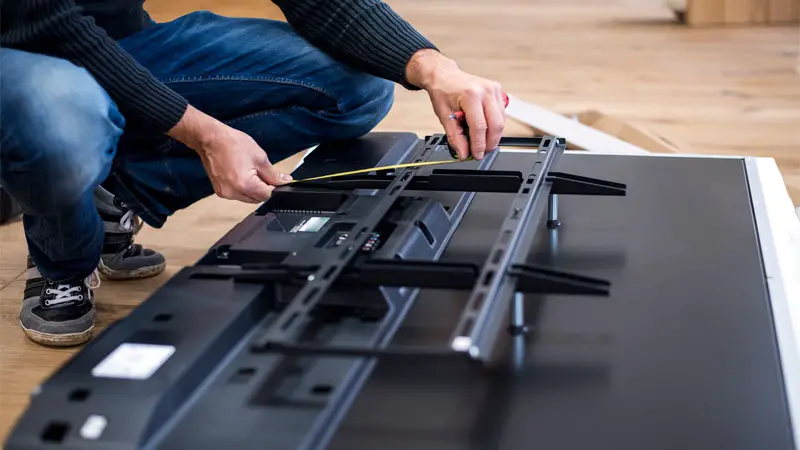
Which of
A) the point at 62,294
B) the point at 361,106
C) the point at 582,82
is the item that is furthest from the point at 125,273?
the point at 582,82

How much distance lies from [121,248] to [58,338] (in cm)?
23

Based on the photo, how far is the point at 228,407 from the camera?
27.1 inches

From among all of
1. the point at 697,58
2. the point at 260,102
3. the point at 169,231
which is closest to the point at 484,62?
the point at 697,58

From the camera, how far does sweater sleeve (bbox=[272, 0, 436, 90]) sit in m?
1.21

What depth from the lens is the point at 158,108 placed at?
1.06m

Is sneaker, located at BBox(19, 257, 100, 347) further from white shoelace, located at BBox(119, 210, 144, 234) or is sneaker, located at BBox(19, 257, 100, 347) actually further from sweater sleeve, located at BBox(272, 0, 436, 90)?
sweater sleeve, located at BBox(272, 0, 436, 90)

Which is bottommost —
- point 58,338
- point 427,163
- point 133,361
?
point 133,361

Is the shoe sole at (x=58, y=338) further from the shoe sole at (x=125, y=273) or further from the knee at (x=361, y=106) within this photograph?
the knee at (x=361, y=106)

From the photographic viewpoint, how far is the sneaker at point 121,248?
142cm

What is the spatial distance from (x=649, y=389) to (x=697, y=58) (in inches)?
98.1

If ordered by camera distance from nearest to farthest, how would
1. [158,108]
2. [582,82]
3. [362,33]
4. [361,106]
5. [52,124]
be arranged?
[52,124]
[158,108]
[362,33]
[361,106]
[582,82]

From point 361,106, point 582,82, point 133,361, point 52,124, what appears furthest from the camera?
point 582,82

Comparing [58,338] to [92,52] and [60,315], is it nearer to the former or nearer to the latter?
[60,315]

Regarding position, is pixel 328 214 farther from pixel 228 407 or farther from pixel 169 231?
pixel 169 231
